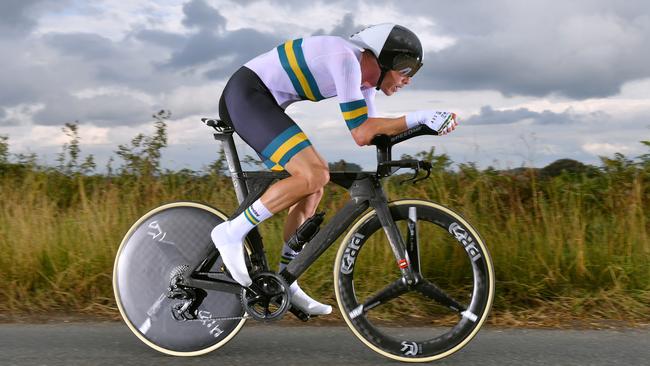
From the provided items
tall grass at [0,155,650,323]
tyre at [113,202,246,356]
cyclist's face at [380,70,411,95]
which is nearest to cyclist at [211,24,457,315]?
cyclist's face at [380,70,411,95]

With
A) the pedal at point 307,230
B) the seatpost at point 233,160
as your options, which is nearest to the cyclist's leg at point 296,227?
the pedal at point 307,230

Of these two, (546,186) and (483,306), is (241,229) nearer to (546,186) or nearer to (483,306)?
(483,306)

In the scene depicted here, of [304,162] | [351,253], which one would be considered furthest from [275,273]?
[304,162]

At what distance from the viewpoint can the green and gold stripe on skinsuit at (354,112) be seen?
12.4ft

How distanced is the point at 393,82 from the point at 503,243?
206cm

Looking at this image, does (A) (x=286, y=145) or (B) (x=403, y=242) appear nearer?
(A) (x=286, y=145)

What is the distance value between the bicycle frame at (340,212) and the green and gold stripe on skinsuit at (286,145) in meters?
0.16

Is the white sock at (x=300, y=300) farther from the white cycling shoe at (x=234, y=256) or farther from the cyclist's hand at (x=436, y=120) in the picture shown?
the cyclist's hand at (x=436, y=120)

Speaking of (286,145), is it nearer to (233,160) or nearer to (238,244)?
(233,160)

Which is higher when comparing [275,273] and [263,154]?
[263,154]

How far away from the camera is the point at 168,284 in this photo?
4391 millimetres

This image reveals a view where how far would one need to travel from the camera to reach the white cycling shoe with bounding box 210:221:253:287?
13.2ft

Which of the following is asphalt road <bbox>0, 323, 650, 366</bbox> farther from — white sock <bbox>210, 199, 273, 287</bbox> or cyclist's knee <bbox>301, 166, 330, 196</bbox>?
cyclist's knee <bbox>301, 166, 330, 196</bbox>

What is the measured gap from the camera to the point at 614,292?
5262 millimetres
